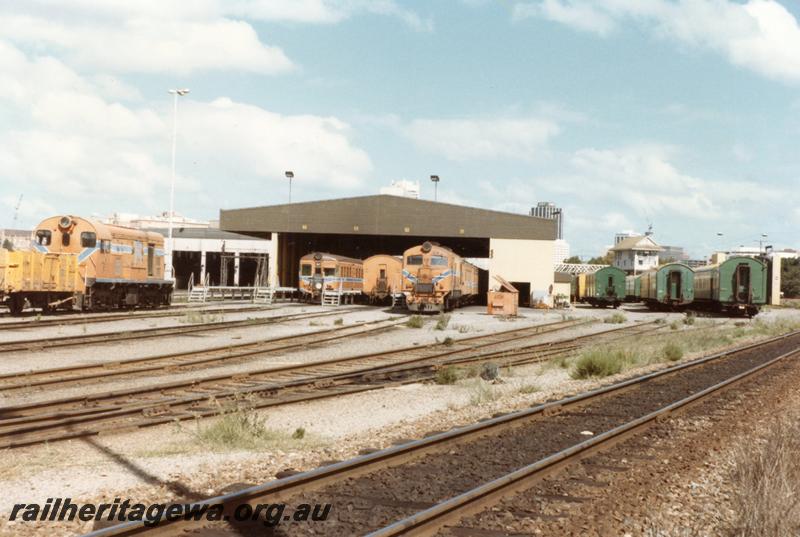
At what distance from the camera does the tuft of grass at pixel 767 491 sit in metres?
4.99

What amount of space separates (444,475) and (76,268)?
23914 mm

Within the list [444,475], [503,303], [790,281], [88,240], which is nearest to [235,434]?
[444,475]

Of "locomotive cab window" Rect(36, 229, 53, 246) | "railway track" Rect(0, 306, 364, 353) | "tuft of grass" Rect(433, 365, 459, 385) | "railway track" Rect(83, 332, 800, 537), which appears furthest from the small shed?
"railway track" Rect(83, 332, 800, 537)

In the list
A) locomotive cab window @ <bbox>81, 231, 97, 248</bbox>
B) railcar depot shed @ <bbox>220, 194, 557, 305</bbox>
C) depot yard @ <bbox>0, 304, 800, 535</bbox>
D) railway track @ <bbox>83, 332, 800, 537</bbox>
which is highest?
railcar depot shed @ <bbox>220, 194, 557, 305</bbox>

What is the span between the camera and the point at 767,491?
5332mm

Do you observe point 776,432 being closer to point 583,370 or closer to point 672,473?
point 672,473

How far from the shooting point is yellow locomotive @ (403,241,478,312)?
3578 cm

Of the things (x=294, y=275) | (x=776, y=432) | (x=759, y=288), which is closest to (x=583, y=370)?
(x=776, y=432)

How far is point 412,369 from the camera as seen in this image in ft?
51.0

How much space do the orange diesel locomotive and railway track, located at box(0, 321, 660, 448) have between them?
27.3 m

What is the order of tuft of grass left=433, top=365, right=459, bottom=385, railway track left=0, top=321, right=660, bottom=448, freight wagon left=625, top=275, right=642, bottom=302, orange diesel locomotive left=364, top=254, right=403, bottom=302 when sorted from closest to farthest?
railway track left=0, top=321, right=660, bottom=448, tuft of grass left=433, top=365, right=459, bottom=385, orange diesel locomotive left=364, top=254, right=403, bottom=302, freight wagon left=625, top=275, right=642, bottom=302

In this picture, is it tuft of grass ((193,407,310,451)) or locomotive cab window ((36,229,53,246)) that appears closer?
tuft of grass ((193,407,310,451))

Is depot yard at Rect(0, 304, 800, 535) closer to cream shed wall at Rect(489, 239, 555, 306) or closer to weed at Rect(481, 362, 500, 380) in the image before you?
weed at Rect(481, 362, 500, 380)

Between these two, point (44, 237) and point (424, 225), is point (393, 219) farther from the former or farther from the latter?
point (44, 237)
